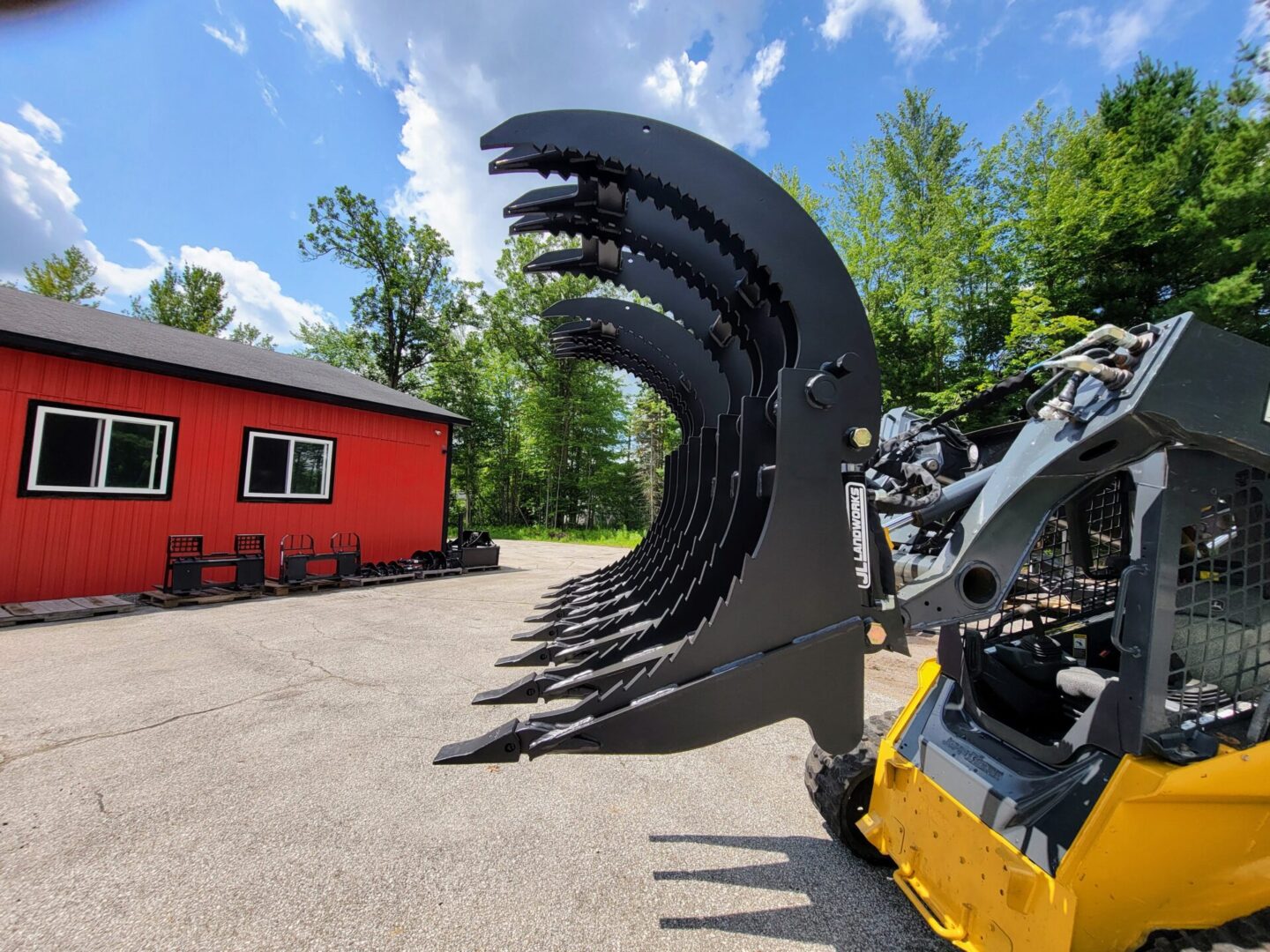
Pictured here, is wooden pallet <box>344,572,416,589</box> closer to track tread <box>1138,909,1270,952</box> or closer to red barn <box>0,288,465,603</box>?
red barn <box>0,288,465,603</box>

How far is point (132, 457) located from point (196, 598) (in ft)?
7.83

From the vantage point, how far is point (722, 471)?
208 cm

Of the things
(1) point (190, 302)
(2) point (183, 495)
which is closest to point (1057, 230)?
(2) point (183, 495)

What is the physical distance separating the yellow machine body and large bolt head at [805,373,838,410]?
1.28 metres

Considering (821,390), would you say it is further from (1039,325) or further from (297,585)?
(1039,325)

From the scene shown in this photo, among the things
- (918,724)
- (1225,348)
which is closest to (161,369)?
(918,724)

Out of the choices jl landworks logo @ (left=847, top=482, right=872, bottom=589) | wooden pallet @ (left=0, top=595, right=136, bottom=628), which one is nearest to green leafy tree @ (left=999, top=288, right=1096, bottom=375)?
jl landworks logo @ (left=847, top=482, right=872, bottom=589)

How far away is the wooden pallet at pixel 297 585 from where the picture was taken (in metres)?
8.34

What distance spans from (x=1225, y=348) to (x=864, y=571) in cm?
109

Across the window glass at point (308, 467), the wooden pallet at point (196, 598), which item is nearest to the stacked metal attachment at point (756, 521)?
the wooden pallet at point (196, 598)

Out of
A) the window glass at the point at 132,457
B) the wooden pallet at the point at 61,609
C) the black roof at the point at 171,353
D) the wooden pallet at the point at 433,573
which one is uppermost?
the black roof at the point at 171,353

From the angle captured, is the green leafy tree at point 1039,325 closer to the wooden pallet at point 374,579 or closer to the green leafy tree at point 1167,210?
the green leafy tree at point 1167,210

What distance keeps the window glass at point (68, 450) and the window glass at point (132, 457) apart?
0.55 ft

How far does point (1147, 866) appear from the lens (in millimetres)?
1418
